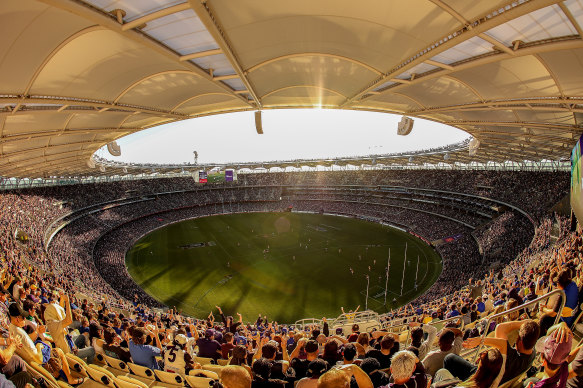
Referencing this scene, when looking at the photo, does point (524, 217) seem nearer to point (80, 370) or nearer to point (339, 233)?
point (339, 233)

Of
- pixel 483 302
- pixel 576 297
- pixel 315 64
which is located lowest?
pixel 483 302

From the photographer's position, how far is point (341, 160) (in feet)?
193

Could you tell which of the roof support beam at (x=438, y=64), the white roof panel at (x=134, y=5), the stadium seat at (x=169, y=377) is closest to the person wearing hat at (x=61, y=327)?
the stadium seat at (x=169, y=377)

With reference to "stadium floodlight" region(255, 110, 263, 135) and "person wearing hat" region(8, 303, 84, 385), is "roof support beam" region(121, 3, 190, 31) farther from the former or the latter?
"stadium floodlight" region(255, 110, 263, 135)

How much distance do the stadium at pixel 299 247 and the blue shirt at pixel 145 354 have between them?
0.04 metres

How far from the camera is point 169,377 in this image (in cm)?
496

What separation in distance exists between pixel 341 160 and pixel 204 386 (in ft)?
185

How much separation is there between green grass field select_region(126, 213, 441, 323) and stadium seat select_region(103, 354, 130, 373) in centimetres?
1654

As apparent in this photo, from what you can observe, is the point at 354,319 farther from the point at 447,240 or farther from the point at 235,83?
the point at 447,240

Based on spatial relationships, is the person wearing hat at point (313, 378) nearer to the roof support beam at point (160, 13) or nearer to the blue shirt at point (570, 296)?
the blue shirt at point (570, 296)

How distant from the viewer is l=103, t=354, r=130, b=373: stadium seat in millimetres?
5582

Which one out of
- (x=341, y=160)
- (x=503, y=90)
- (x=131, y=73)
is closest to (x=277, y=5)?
(x=131, y=73)

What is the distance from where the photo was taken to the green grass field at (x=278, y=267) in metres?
23.6

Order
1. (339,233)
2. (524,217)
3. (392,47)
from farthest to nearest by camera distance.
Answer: (339,233), (524,217), (392,47)
